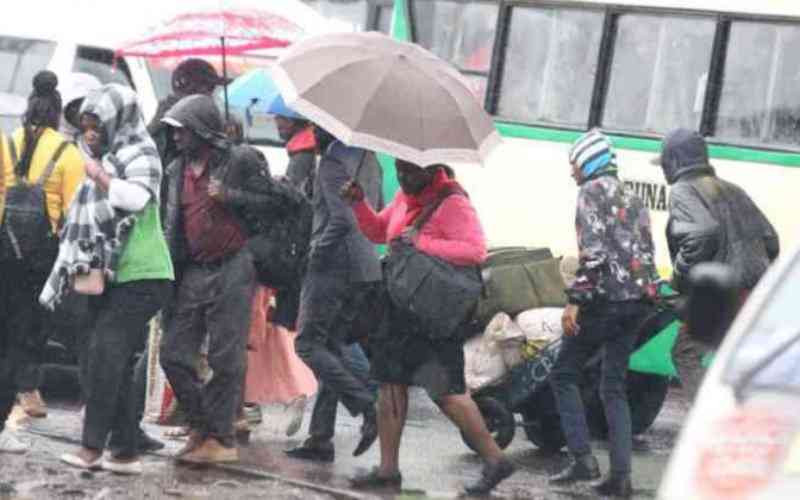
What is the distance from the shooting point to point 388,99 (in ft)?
33.7

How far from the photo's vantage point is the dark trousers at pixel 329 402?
11664mm

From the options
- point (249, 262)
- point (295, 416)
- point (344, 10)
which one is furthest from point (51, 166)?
point (344, 10)

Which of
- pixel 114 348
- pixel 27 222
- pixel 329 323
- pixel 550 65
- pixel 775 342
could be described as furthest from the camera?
pixel 550 65

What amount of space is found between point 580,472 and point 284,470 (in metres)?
1.41

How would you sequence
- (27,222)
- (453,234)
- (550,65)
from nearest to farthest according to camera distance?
(453,234), (27,222), (550,65)

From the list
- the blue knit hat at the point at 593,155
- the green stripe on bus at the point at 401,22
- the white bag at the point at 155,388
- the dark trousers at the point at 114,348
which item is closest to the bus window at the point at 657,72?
the green stripe on bus at the point at 401,22

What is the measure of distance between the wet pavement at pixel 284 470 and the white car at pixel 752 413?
4447mm

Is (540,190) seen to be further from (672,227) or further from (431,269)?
(431,269)

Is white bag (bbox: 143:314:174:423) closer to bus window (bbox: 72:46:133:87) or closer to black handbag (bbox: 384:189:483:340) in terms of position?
black handbag (bbox: 384:189:483:340)

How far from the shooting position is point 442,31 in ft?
48.3

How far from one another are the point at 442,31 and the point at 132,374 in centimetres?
489

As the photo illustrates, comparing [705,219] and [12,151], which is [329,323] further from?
[705,219]

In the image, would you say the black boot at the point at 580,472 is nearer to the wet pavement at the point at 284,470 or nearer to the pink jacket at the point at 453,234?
the wet pavement at the point at 284,470

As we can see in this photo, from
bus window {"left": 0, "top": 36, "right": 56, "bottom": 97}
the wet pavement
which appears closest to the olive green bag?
the wet pavement
